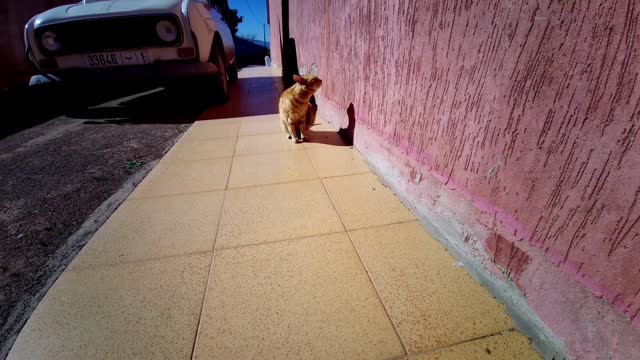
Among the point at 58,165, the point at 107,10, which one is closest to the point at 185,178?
the point at 58,165

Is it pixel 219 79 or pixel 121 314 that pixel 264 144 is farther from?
pixel 219 79

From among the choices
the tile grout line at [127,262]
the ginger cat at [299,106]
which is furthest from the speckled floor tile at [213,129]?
the tile grout line at [127,262]

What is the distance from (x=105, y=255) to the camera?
4.91ft

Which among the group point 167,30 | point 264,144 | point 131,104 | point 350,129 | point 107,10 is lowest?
point 131,104

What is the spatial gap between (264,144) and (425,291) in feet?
7.51

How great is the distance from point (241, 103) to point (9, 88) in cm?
615

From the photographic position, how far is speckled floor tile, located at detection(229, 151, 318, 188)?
7.45 feet

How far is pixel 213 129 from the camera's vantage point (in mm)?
3631

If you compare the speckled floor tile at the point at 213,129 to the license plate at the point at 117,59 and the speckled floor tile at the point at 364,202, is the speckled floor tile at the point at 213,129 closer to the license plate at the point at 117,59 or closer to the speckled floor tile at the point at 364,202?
the license plate at the point at 117,59

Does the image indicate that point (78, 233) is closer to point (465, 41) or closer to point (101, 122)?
point (465, 41)

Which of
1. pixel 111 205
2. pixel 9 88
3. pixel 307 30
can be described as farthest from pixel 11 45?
pixel 111 205

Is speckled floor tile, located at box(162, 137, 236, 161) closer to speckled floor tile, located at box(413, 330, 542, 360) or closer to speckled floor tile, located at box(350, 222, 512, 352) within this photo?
speckled floor tile, located at box(350, 222, 512, 352)

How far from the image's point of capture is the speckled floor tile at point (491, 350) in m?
1.00

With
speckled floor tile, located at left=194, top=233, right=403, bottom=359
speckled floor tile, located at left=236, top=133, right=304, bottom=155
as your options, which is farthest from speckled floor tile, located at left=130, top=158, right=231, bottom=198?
speckled floor tile, located at left=194, top=233, right=403, bottom=359
